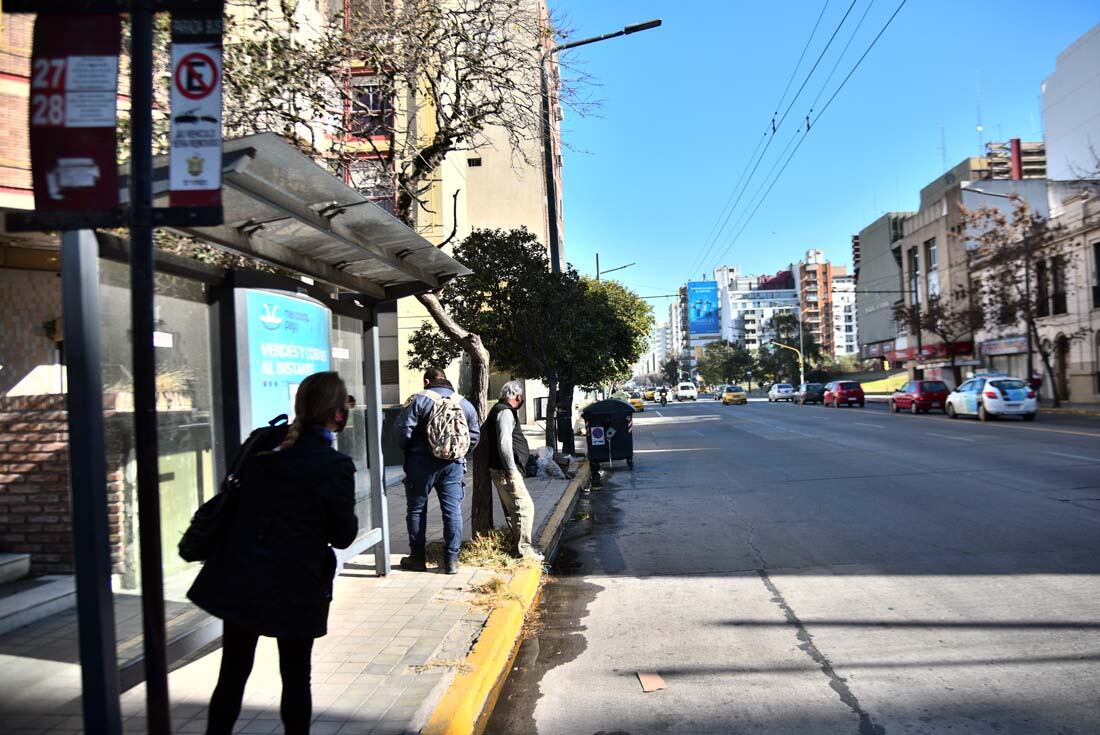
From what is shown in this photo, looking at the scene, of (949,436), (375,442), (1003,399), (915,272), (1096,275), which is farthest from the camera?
(915,272)

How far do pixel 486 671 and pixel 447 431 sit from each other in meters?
2.52

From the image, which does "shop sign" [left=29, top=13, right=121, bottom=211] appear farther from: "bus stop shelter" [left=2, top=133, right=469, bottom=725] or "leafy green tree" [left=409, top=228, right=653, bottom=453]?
"leafy green tree" [left=409, top=228, right=653, bottom=453]

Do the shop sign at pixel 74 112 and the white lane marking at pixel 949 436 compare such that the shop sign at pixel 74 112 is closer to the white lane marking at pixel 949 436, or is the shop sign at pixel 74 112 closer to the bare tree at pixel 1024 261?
the white lane marking at pixel 949 436

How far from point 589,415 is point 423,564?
973 cm

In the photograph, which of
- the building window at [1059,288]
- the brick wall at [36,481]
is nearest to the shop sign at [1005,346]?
the building window at [1059,288]

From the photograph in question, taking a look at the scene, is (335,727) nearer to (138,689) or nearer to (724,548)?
(138,689)

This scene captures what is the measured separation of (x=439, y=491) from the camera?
279 inches

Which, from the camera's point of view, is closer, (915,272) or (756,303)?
(915,272)

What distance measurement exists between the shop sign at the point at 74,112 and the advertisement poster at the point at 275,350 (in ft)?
7.71

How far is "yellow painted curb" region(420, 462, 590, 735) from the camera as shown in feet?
13.3

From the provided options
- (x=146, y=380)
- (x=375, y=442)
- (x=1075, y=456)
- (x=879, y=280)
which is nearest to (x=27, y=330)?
(x=375, y=442)

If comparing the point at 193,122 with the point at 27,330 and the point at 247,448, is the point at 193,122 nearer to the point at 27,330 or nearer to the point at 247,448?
the point at 247,448

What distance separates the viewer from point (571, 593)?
7094 millimetres

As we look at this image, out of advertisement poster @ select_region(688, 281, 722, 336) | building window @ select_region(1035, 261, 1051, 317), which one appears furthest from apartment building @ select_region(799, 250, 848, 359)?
building window @ select_region(1035, 261, 1051, 317)
